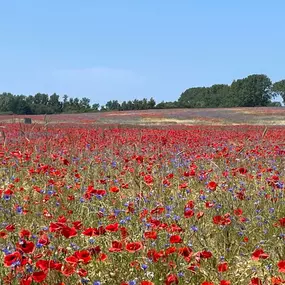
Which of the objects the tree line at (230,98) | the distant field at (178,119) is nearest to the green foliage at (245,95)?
the tree line at (230,98)

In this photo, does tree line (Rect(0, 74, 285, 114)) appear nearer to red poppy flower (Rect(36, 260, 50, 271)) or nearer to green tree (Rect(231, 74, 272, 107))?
green tree (Rect(231, 74, 272, 107))

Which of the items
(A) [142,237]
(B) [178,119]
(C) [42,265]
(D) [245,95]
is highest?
(D) [245,95]

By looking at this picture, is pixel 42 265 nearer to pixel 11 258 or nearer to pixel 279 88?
pixel 11 258

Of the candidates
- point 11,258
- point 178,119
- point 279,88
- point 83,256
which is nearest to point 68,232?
point 83,256

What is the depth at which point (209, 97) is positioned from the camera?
107 m

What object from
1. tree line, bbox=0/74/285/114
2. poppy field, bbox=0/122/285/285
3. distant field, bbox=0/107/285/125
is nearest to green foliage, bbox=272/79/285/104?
tree line, bbox=0/74/285/114

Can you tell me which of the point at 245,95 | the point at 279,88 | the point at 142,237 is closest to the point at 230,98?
the point at 245,95

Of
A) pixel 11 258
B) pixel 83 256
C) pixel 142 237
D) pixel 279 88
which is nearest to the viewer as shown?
pixel 11 258

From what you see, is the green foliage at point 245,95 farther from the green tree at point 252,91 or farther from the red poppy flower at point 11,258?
the red poppy flower at point 11,258

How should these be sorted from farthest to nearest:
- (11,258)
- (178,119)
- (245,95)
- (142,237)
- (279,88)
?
(279,88), (245,95), (178,119), (142,237), (11,258)

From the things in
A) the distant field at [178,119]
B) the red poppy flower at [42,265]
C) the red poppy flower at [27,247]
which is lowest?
the red poppy flower at [42,265]

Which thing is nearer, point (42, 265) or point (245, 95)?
point (42, 265)

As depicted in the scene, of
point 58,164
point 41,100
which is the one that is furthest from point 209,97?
point 58,164

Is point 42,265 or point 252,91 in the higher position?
point 252,91
